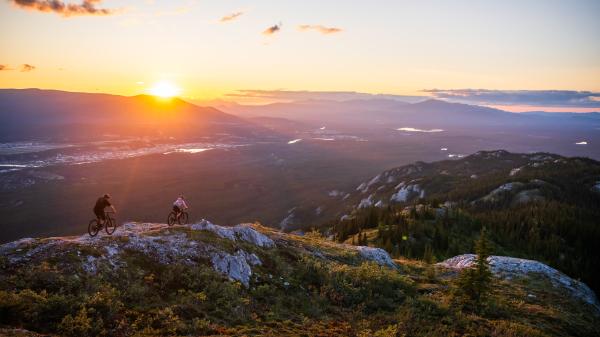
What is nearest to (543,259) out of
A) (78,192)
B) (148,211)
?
(148,211)

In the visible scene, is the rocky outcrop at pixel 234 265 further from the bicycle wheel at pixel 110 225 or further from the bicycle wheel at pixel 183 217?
the bicycle wheel at pixel 183 217

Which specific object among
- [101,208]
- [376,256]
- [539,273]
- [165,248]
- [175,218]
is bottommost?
[539,273]

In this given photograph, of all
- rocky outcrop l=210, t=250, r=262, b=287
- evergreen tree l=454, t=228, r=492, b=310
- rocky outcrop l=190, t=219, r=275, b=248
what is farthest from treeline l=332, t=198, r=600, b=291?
rocky outcrop l=210, t=250, r=262, b=287

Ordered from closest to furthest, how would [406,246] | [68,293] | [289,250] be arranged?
1. [68,293]
2. [289,250]
3. [406,246]

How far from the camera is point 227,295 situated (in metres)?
17.6

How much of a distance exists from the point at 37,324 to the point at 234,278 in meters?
8.79

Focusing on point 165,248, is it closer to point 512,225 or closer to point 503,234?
point 503,234

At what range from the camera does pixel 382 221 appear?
68.4 meters

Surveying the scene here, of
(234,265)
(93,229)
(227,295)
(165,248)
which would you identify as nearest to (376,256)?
(234,265)

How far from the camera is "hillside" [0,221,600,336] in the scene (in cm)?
1417

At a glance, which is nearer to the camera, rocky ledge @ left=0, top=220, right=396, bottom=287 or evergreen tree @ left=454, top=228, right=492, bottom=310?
rocky ledge @ left=0, top=220, right=396, bottom=287

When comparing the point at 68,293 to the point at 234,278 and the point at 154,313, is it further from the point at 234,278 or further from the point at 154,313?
the point at 234,278

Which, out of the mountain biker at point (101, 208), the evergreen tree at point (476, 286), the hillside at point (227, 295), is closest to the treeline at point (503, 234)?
the evergreen tree at point (476, 286)

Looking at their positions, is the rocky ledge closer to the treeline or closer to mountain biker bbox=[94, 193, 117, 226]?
mountain biker bbox=[94, 193, 117, 226]
